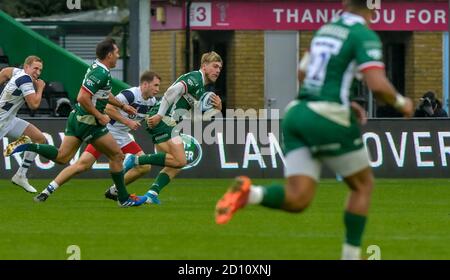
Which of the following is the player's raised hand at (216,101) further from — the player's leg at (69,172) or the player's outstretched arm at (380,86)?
the player's outstretched arm at (380,86)

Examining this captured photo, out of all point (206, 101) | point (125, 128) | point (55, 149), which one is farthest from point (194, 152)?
point (55, 149)

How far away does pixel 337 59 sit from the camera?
11078mm

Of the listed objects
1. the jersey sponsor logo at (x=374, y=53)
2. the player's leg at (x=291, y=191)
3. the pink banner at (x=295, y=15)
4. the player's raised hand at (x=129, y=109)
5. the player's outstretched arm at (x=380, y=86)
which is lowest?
the player's leg at (x=291, y=191)

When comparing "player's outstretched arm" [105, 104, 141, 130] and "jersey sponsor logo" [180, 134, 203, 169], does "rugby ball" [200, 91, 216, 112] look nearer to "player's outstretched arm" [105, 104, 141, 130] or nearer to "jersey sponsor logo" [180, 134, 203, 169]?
"player's outstretched arm" [105, 104, 141, 130]

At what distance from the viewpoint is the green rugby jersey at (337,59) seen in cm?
1103

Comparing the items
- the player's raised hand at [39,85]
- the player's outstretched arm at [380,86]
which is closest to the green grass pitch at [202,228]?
the player's raised hand at [39,85]

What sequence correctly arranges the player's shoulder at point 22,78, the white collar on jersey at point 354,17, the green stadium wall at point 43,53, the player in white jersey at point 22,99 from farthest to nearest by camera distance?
the green stadium wall at point 43,53
the player's shoulder at point 22,78
the player in white jersey at point 22,99
the white collar on jersey at point 354,17

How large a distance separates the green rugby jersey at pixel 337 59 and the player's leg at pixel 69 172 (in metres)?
8.43

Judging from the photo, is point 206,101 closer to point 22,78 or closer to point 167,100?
point 167,100

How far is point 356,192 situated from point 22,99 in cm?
1069

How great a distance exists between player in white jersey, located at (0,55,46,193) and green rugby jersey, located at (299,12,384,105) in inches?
388

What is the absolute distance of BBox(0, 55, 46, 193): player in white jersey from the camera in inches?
810
